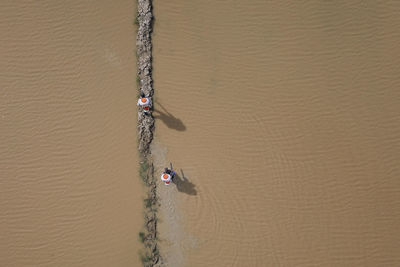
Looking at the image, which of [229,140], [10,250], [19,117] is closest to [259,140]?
[229,140]

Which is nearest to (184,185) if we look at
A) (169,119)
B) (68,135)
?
(169,119)

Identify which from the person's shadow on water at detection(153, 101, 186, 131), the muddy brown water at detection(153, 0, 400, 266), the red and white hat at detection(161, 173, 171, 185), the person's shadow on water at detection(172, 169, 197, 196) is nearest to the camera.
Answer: the red and white hat at detection(161, 173, 171, 185)

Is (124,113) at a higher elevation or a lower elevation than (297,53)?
lower

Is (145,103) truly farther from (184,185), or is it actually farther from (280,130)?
(280,130)

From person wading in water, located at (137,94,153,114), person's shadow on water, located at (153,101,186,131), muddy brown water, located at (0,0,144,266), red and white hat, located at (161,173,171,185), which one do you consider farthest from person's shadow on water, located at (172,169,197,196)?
person wading in water, located at (137,94,153,114)

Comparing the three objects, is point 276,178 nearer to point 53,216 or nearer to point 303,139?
point 303,139

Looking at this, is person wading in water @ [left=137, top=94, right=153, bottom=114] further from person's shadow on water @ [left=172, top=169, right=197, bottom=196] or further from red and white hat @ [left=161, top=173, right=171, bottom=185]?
person's shadow on water @ [left=172, top=169, right=197, bottom=196]

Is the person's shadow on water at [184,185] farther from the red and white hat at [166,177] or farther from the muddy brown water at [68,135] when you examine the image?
the muddy brown water at [68,135]
